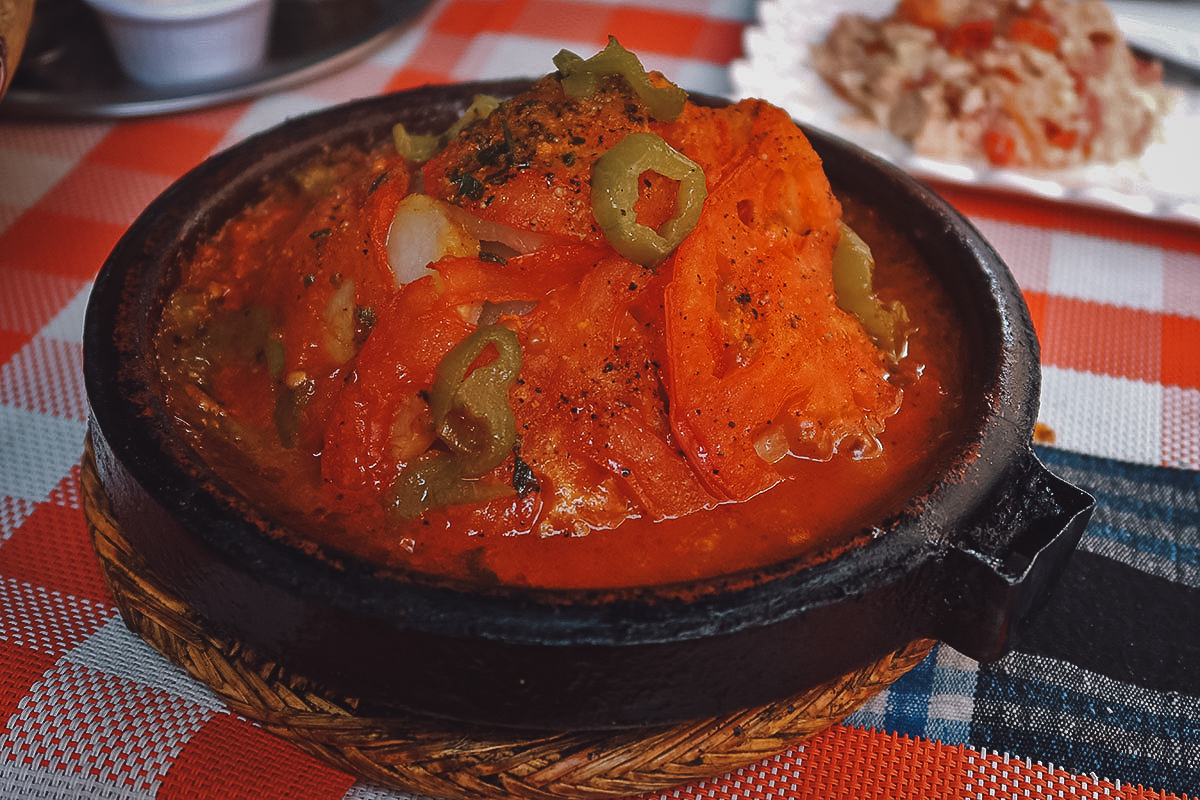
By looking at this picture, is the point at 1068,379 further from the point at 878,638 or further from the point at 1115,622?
the point at 878,638

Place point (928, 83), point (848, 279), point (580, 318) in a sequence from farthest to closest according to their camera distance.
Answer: point (928, 83), point (848, 279), point (580, 318)

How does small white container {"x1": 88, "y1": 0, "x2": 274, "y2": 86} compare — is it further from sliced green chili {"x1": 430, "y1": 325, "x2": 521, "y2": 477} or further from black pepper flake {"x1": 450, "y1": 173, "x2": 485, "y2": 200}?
sliced green chili {"x1": 430, "y1": 325, "x2": 521, "y2": 477}

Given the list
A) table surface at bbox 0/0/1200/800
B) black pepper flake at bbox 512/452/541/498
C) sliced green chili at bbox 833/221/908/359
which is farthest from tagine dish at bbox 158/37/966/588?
table surface at bbox 0/0/1200/800

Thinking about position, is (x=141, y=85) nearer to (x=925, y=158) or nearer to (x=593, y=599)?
(x=925, y=158)

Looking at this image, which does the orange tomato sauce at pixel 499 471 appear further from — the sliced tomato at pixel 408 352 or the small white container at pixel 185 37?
the small white container at pixel 185 37

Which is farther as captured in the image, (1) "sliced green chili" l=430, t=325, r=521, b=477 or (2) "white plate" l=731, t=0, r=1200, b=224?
(2) "white plate" l=731, t=0, r=1200, b=224

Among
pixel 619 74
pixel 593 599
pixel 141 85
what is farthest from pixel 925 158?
pixel 141 85

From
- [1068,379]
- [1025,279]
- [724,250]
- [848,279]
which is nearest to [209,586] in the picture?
[724,250]
